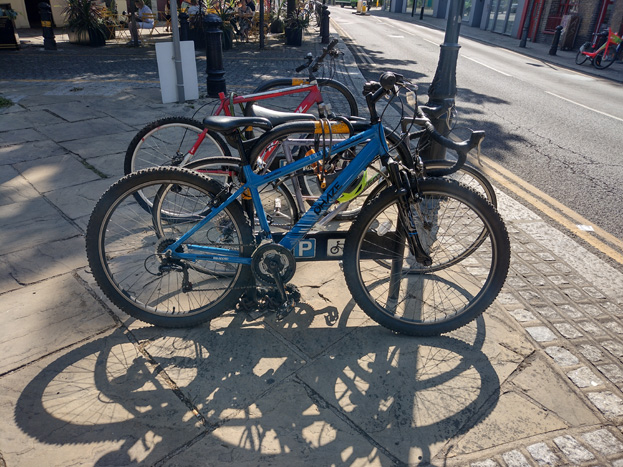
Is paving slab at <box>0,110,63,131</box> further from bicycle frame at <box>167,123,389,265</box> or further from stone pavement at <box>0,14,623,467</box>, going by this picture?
bicycle frame at <box>167,123,389,265</box>

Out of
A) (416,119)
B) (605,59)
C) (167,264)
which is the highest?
(416,119)

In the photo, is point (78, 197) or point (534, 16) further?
point (534, 16)

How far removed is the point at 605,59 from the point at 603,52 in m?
1.35

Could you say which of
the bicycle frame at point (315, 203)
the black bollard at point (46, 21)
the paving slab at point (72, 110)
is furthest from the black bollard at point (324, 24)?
the bicycle frame at point (315, 203)

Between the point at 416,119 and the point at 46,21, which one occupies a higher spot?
the point at 416,119

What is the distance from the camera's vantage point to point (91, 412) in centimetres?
243

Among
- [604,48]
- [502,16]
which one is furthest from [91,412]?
[502,16]

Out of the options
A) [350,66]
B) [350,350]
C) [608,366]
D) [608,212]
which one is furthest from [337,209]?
[350,66]

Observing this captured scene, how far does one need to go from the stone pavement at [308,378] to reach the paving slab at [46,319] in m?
0.01

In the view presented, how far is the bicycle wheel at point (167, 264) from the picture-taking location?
2.82 m

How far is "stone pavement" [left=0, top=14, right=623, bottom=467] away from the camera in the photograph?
2281 mm

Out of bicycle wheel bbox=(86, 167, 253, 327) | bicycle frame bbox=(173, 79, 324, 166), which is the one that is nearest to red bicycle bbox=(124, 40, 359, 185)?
bicycle frame bbox=(173, 79, 324, 166)

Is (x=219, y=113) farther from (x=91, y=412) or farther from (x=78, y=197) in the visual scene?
(x=91, y=412)

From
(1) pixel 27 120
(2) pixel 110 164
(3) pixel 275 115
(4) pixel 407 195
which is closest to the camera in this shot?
(4) pixel 407 195
